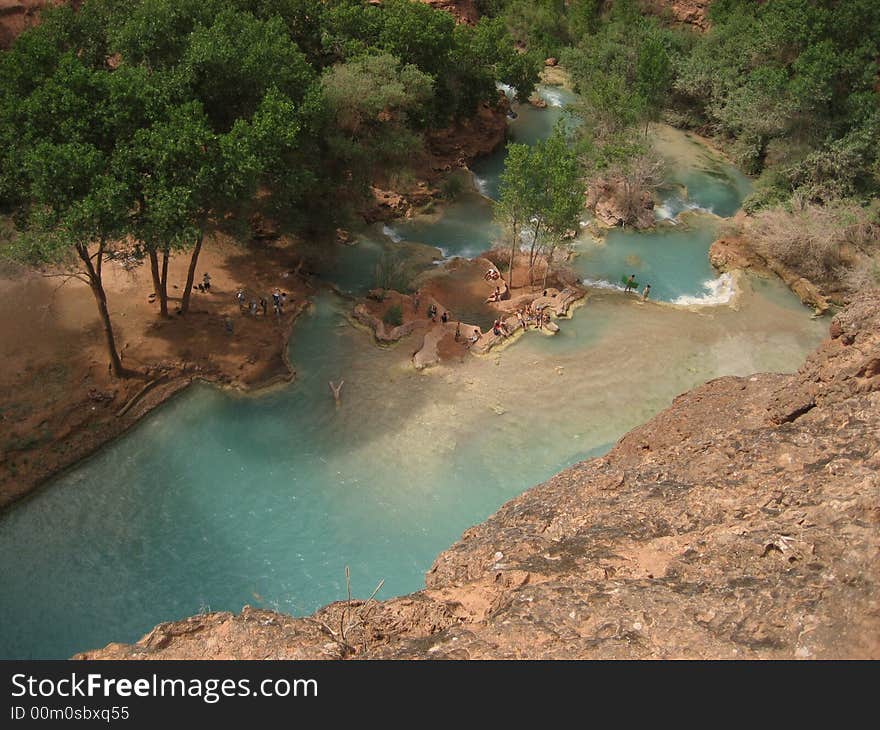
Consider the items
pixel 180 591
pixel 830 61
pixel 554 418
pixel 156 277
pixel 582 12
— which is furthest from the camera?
pixel 582 12

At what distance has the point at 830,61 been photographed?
42.6m

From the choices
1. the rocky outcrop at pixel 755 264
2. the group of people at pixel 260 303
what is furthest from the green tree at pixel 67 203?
the rocky outcrop at pixel 755 264

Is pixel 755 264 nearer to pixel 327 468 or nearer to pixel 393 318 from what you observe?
pixel 393 318

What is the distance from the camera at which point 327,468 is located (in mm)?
25922

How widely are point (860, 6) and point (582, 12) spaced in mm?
23337

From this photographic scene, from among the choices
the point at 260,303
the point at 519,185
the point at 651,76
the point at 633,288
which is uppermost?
the point at 651,76

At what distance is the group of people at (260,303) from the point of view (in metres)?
32.1

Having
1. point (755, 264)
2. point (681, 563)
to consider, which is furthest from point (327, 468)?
point (755, 264)

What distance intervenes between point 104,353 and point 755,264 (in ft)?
106

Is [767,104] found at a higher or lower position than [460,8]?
lower

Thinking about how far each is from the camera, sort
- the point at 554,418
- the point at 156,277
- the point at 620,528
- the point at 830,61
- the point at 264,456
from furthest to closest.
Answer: the point at 830,61, the point at 156,277, the point at 554,418, the point at 264,456, the point at 620,528

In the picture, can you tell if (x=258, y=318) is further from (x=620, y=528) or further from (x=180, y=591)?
(x=620, y=528)
